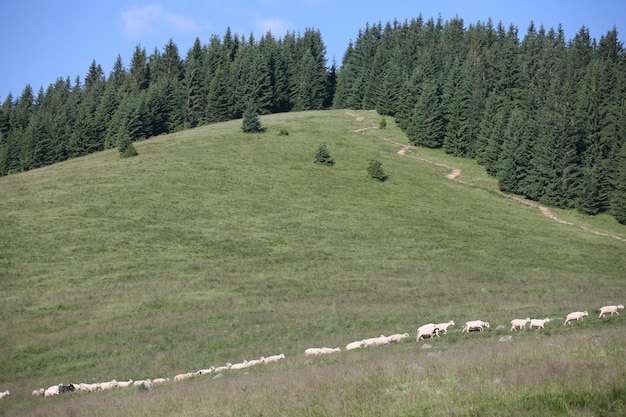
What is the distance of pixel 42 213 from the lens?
2078 inches

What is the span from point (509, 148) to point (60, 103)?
12187 cm

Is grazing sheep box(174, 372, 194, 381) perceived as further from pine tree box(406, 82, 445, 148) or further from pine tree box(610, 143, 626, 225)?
pine tree box(406, 82, 445, 148)

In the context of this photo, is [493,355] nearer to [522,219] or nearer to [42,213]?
[42,213]

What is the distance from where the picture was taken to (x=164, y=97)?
11306 cm

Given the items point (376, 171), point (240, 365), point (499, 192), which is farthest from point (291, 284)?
point (499, 192)

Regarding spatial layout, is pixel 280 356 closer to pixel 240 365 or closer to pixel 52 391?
pixel 240 365

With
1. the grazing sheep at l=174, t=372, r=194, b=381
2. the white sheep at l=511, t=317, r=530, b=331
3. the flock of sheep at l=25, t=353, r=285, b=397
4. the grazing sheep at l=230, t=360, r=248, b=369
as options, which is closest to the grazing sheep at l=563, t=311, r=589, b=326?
the white sheep at l=511, t=317, r=530, b=331

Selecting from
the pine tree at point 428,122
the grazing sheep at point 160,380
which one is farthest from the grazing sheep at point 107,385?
the pine tree at point 428,122

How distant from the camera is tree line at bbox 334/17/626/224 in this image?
248ft

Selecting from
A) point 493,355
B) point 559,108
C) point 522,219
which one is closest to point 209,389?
point 493,355

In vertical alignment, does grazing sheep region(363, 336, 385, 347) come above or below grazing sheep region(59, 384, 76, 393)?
above

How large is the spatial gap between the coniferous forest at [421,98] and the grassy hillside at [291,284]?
27.6ft

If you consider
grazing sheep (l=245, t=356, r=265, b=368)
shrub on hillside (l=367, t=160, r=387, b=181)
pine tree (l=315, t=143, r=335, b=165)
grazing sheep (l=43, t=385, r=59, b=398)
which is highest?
pine tree (l=315, t=143, r=335, b=165)

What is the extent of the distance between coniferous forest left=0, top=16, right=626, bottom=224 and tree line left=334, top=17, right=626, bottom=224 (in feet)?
0.89
